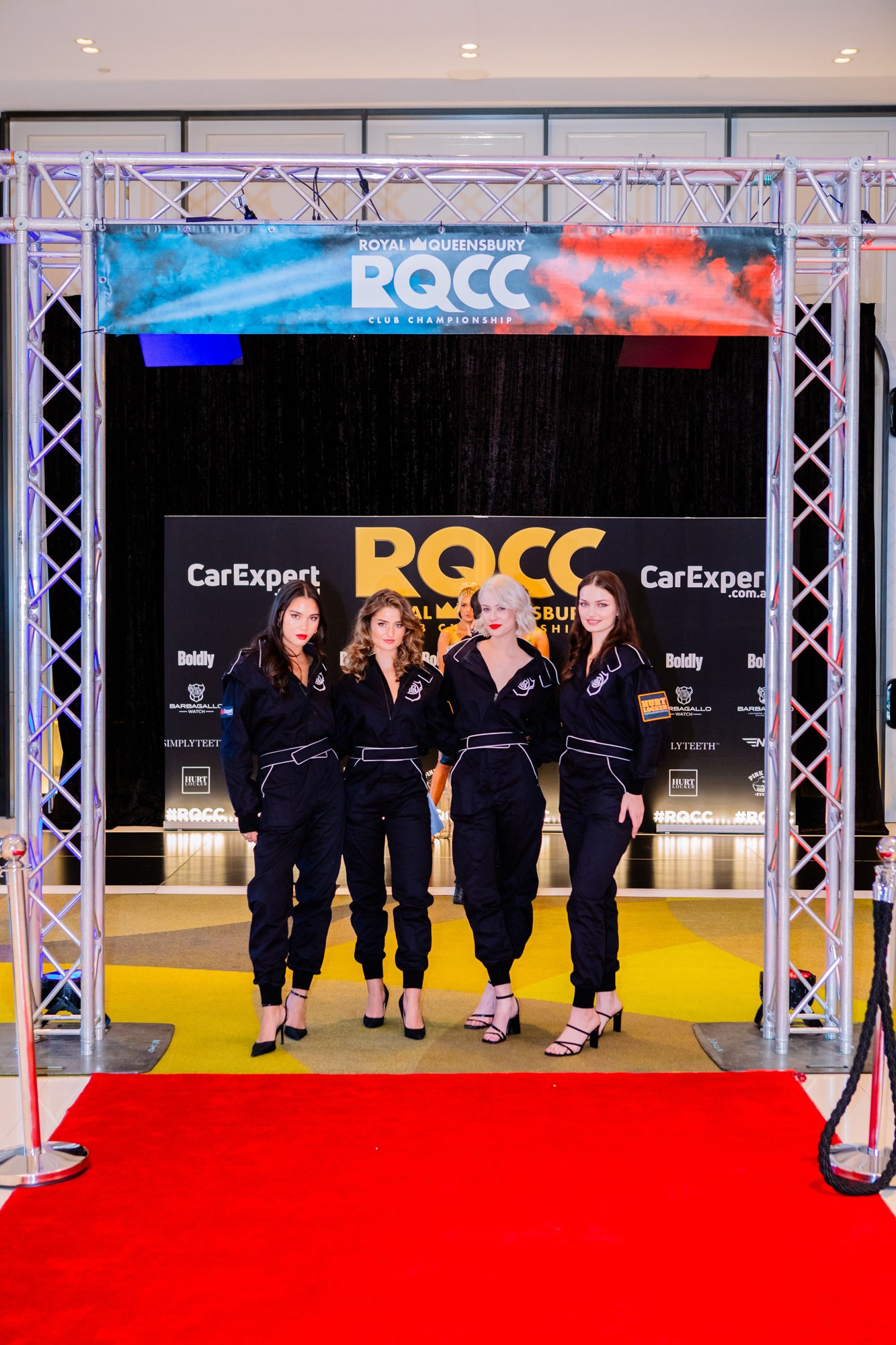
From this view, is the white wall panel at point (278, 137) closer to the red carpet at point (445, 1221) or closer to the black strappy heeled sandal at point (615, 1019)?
the black strappy heeled sandal at point (615, 1019)

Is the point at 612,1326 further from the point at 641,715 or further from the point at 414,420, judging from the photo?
the point at 414,420

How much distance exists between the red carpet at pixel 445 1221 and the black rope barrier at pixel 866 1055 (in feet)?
0.18

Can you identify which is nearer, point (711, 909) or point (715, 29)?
point (711, 909)

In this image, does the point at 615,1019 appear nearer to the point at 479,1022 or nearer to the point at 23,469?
the point at 479,1022

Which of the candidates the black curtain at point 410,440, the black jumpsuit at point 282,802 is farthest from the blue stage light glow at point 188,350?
the black curtain at point 410,440

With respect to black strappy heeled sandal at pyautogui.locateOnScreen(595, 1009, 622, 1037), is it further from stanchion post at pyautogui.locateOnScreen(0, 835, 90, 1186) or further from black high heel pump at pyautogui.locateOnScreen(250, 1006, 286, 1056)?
stanchion post at pyautogui.locateOnScreen(0, 835, 90, 1186)

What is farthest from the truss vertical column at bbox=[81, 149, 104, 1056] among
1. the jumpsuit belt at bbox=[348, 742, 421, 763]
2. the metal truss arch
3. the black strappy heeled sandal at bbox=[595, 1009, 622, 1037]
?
the black strappy heeled sandal at bbox=[595, 1009, 622, 1037]

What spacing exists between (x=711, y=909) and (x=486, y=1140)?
11.1 feet

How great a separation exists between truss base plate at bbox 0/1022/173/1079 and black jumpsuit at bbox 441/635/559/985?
4.13 feet

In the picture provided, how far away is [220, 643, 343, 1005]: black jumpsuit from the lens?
4.36 m

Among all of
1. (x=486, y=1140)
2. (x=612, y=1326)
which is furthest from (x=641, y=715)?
(x=612, y=1326)

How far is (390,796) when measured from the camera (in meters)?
4.48

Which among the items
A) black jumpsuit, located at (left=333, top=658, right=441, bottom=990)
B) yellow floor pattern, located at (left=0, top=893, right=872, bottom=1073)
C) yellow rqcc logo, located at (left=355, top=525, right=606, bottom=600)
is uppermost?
yellow rqcc logo, located at (left=355, top=525, right=606, bottom=600)

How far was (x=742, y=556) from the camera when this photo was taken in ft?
Answer: 29.4
